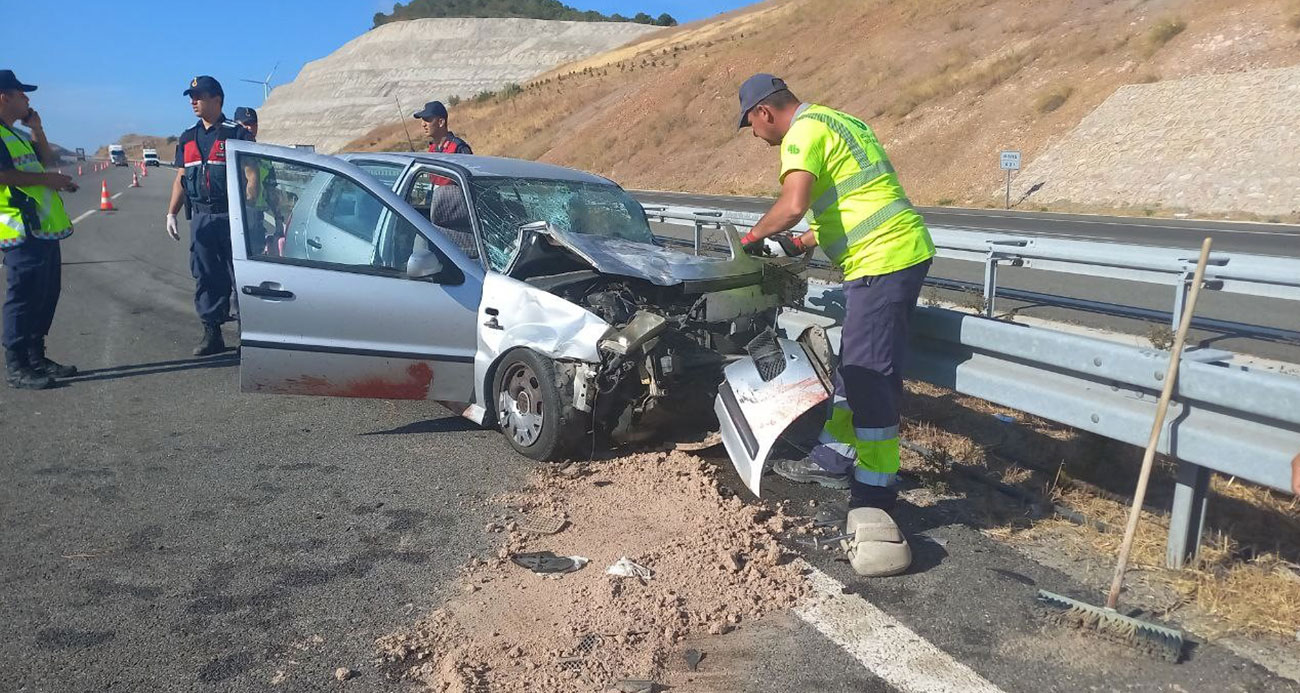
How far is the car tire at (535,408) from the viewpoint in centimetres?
486

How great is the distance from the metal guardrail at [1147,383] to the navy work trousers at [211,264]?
4.62 meters

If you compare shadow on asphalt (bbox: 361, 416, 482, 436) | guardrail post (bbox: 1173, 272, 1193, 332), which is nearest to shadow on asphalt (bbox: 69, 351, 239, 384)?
shadow on asphalt (bbox: 361, 416, 482, 436)

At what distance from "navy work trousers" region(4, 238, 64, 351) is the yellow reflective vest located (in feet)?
0.23

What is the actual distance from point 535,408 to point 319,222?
199 centimetres

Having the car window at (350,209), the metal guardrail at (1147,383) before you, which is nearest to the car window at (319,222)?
the car window at (350,209)

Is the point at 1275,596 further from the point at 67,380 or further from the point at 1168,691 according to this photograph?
the point at 67,380

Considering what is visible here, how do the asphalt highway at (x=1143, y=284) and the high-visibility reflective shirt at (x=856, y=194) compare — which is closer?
the high-visibility reflective shirt at (x=856, y=194)

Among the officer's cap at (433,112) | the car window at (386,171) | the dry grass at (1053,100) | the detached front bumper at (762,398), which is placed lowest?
the detached front bumper at (762,398)

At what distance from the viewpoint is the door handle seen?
206 inches

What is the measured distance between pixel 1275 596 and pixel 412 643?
2.97 metres

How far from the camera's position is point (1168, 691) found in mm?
2918

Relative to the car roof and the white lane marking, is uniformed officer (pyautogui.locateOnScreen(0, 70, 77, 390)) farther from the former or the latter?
the white lane marking

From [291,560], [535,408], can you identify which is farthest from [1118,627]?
[291,560]

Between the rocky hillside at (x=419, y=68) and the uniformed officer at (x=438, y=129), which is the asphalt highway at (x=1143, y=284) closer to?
the uniformed officer at (x=438, y=129)
